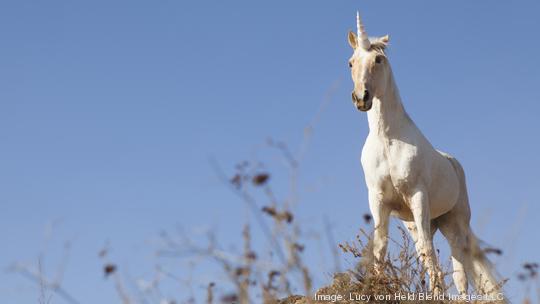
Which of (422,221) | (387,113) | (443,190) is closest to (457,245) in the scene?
(443,190)

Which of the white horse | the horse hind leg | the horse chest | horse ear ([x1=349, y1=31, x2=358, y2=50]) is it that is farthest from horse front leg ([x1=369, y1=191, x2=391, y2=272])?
horse ear ([x1=349, y1=31, x2=358, y2=50])

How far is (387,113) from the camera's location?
307 inches

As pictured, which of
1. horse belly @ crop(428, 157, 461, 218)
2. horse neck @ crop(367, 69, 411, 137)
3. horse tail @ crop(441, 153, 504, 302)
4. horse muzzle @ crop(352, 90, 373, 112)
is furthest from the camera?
horse tail @ crop(441, 153, 504, 302)

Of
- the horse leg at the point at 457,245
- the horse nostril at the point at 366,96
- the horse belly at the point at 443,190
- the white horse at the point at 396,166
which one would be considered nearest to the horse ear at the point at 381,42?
the white horse at the point at 396,166

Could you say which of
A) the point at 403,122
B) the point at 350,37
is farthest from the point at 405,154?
the point at 350,37

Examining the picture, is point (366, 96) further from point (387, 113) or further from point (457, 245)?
point (457, 245)

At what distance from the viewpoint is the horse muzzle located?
718 centimetres

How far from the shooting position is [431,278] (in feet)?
22.9

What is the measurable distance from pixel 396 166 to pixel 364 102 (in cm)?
78

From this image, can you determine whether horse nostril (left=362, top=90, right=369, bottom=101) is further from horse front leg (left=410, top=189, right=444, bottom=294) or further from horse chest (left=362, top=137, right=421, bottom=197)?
horse front leg (left=410, top=189, right=444, bottom=294)

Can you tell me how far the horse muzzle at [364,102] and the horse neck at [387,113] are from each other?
54 centimetres

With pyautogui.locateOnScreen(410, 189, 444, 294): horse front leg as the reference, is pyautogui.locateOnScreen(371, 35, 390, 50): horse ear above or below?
above

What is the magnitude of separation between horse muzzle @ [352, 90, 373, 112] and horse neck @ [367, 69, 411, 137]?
0.54 metres

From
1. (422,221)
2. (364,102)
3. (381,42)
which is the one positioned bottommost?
(422,221)
